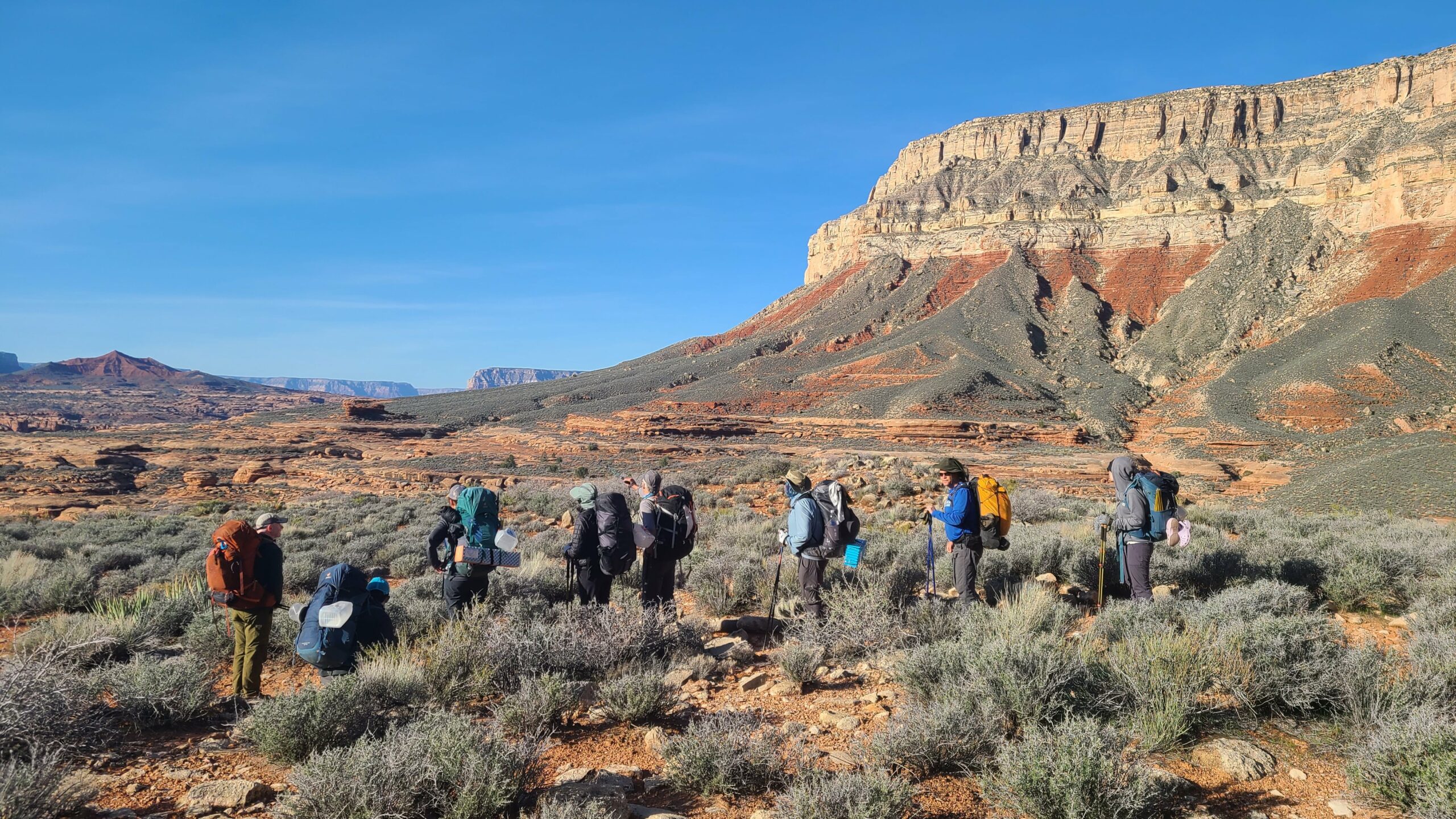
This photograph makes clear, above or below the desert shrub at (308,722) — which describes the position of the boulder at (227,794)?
below

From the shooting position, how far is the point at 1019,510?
1285cm

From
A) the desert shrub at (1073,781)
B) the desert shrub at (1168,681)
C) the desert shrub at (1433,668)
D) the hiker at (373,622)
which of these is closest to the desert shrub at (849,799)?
the desert shrub at (1073,781)

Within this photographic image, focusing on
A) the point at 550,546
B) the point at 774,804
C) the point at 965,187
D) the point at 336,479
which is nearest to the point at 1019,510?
the point at 550,546

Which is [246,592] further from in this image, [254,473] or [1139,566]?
[254,473]

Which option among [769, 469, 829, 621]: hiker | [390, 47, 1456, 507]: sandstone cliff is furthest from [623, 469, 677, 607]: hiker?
[390, 47, 1456, 507]: sandstone cliff

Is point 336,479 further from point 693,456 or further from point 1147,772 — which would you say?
point 1147,772

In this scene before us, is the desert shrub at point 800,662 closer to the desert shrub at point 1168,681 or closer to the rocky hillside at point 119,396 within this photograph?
the desert shrub at point 1168,681

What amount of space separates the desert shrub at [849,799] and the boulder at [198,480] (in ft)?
116

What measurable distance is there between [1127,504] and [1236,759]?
10.5 feet

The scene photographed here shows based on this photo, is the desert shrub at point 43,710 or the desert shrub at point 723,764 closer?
the desert shrub at point 43,710

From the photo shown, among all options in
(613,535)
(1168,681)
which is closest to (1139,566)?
(1168,681)

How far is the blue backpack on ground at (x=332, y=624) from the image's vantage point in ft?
15.2

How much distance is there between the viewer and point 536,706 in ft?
13.5

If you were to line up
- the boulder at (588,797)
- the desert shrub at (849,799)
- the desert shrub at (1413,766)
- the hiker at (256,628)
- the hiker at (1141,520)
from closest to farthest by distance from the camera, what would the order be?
the desert shrub at (1413,766) → the desert shrub at (849,799) → the boulder at (588,797) → the hiker at (256,628) → the hiker at (1141,520)
